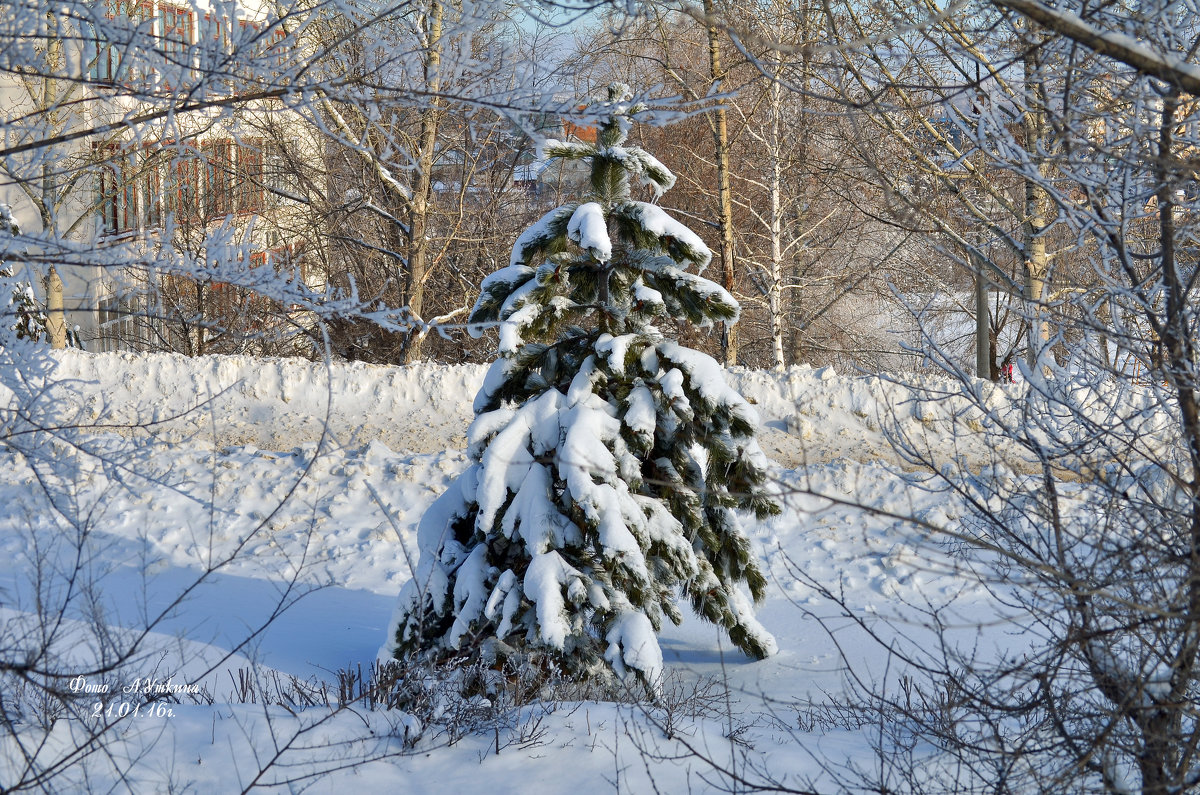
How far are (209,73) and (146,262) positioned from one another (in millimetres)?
693

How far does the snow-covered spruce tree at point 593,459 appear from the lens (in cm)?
538

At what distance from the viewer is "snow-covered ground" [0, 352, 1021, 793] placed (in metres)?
3.97

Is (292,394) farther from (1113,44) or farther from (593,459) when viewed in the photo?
(1113,44)

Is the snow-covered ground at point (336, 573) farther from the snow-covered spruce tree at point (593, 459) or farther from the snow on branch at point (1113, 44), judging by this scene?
the snow on branch at point (1113, 44)

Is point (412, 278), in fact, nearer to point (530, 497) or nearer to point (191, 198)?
point (191, 198)

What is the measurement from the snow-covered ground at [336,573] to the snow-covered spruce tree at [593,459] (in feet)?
1.86

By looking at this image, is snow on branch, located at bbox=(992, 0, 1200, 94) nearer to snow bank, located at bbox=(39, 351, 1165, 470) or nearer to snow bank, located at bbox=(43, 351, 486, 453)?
snow bank, located at bbox=(39, 351, 1165, 470)

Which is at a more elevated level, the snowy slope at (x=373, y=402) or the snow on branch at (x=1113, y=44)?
the snow on branch at (x=1113, y=44)

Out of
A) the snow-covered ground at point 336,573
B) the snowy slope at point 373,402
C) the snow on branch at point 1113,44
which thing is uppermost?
the snow on branch at point 1113,44

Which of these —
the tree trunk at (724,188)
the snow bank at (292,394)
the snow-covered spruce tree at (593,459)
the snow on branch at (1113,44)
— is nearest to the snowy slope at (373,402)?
the snow bank at (292,394)

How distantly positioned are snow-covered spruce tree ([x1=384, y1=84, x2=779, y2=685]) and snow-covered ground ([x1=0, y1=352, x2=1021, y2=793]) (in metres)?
0.57

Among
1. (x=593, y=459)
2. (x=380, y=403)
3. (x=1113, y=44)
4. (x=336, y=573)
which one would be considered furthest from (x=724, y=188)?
(x=1113, y=44)

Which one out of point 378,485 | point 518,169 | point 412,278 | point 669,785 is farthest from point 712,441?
point 518,169

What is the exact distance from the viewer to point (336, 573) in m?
8.31
